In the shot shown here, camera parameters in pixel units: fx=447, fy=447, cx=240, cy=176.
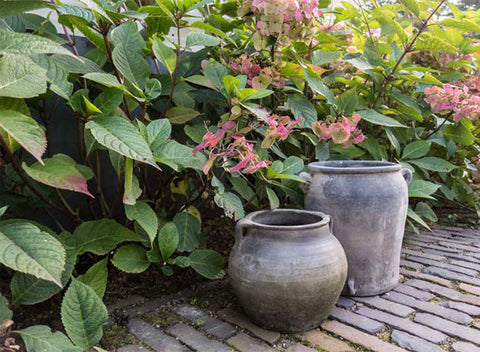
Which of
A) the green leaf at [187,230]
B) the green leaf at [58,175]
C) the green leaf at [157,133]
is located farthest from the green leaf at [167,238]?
the green leaf at [58,175]

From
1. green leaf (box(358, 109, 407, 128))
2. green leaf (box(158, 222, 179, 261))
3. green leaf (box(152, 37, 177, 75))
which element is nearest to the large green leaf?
green leaf (box(158, 222, 179, 261))

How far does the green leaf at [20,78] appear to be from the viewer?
4.20ft

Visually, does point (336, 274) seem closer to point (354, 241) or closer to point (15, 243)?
point (354, 241)

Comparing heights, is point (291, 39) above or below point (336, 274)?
above

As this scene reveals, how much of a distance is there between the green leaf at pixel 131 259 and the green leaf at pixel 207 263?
0.20m

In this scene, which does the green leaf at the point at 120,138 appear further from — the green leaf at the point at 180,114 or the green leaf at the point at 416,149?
the green leaf at the point at 416,149

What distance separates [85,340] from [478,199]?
3143mm

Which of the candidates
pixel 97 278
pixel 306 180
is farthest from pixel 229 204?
pixel 97 278

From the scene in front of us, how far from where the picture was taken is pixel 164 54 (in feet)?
6.04

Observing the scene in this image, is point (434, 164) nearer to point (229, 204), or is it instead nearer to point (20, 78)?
point (229, 204)

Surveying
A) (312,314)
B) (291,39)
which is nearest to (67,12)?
(291,39)

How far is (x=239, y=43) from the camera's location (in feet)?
7.80

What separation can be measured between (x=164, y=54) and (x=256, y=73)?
0.42 m

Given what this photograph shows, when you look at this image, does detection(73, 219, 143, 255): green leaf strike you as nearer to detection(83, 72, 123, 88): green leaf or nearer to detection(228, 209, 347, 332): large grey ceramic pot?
detection(228, 209, 347, 332): large grey ceramic pot
